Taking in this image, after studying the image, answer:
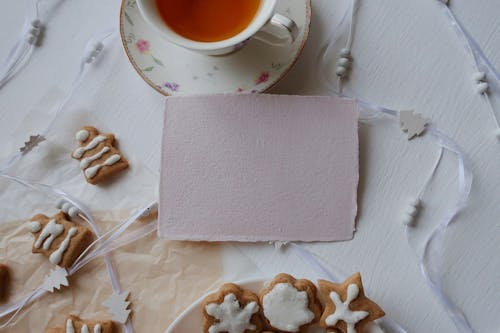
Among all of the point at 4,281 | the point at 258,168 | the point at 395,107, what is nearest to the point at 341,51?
the point at 395,107

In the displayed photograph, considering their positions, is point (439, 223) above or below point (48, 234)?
above

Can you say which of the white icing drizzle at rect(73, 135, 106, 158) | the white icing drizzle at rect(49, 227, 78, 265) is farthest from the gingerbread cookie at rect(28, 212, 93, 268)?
the white icing drizzle at rect(73, 135, 106, 158)

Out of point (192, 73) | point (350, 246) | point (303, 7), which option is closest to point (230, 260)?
point (350, 246)

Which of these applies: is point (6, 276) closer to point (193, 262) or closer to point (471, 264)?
point (193, 262)

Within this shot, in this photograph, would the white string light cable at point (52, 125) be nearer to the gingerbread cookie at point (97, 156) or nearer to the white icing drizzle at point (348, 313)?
the gingerbread cookie at point (97, 156)

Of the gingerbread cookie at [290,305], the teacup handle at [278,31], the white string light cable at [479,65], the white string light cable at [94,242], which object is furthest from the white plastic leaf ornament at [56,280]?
the white string light cable at [479,65]

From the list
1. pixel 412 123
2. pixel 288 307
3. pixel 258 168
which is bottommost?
pixel 288 307

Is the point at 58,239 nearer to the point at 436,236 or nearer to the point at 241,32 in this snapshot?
the point at 241,32
